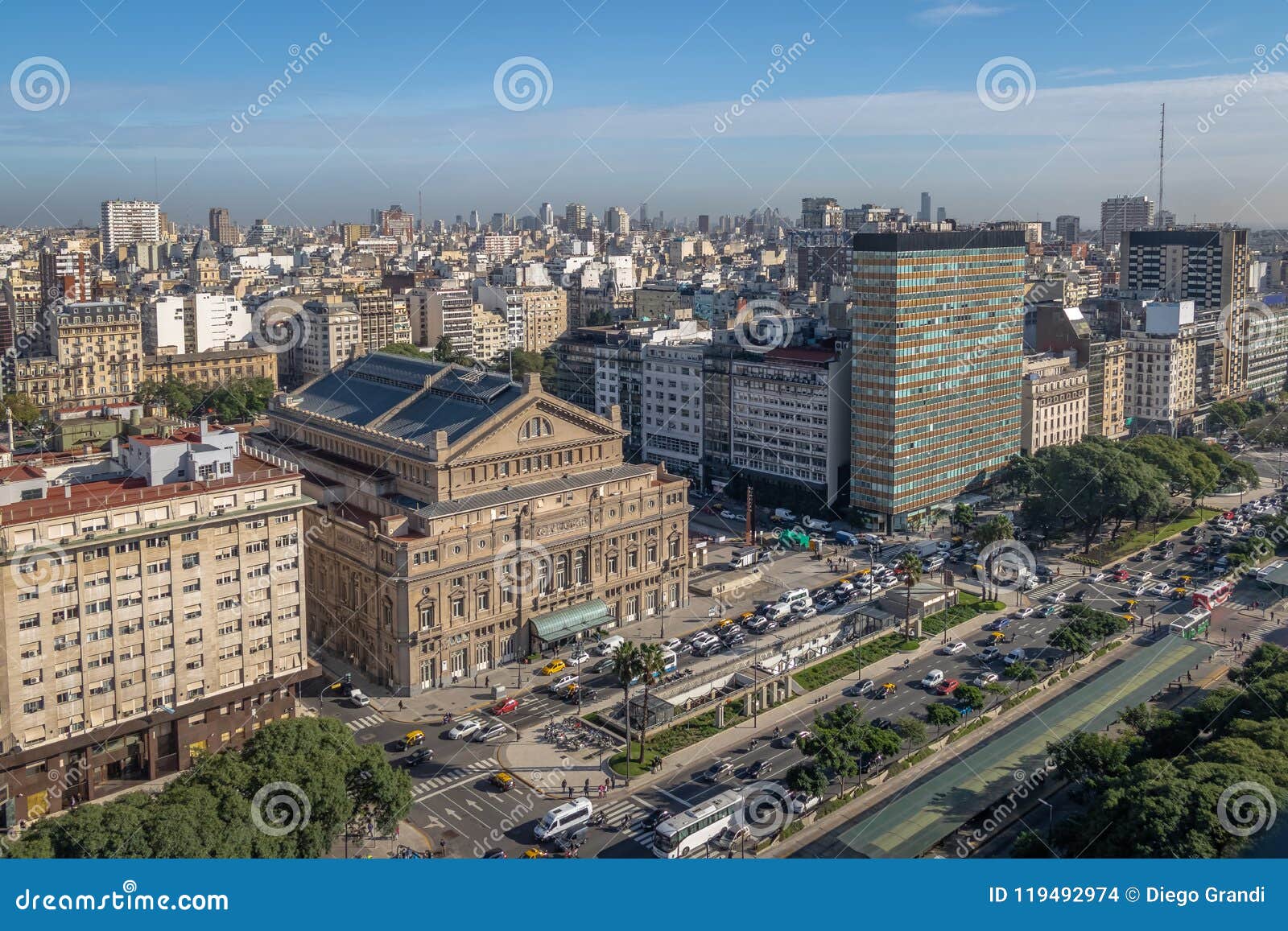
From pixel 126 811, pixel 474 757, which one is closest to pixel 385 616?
pixel 474 757

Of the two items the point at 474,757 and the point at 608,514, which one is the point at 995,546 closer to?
the point at 608,514

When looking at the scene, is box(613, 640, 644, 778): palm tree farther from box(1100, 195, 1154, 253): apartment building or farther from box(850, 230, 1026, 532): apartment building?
box(1100, 195, 1154, 253): apartment building

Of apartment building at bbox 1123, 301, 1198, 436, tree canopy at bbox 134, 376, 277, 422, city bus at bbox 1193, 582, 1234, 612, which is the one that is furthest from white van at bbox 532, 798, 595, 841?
apartment building at bbox 1123, 301, 1198, 436

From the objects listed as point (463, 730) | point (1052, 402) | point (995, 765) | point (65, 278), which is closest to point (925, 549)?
point (1052, 402)

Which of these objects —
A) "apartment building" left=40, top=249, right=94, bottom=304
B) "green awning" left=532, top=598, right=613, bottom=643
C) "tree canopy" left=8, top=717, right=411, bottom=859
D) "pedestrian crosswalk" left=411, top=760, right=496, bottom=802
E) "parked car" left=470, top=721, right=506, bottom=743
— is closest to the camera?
"tree canopy" left=8, top=717, right=411, bottom=859

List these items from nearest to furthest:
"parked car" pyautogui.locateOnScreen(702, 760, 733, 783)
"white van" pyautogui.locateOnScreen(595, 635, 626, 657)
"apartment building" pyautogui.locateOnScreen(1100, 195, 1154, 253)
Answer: "parked car" pyautogui.locateOnScreen(702, 760, 733, 783) → "white van" pyautogui.locateOnScreen(595, 635, 626, 657) → "apartment building" pyautogui.locateOnScreen(1100, 195, 1154, 253)

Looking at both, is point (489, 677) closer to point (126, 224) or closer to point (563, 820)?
point (563, 820)

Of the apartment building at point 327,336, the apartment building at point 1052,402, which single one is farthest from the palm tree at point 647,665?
the apartment building at point 327,336
